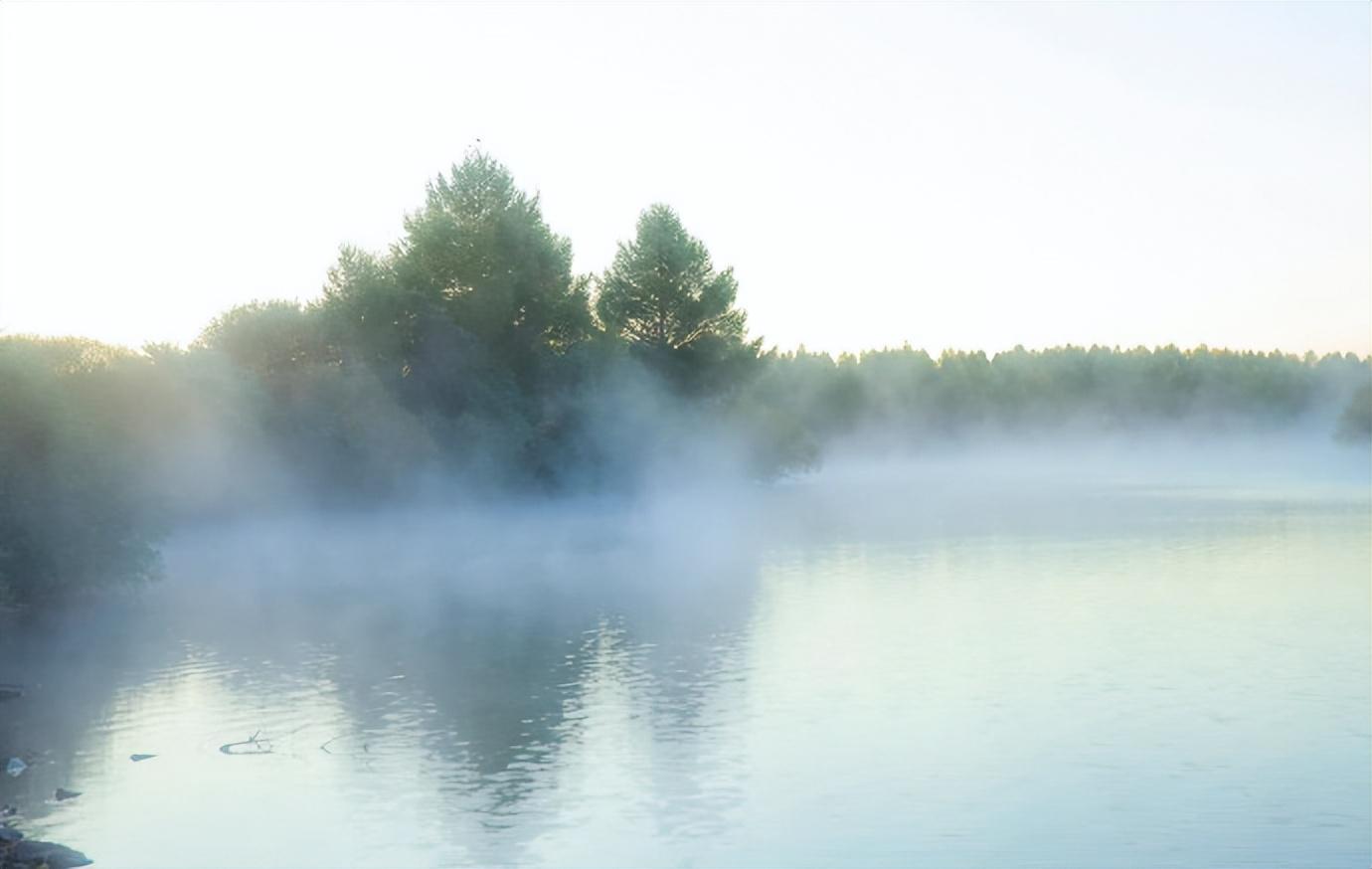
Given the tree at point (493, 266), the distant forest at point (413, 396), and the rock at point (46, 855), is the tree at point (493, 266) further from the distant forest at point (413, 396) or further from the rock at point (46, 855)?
the rock at point (46, 855)

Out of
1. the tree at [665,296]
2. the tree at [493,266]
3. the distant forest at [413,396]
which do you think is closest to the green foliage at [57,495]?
the distant forest at [413,396]

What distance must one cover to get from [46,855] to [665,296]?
263ft

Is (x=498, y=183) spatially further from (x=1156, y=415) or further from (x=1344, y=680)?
(x=1156, y=415)

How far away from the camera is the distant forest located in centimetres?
4241

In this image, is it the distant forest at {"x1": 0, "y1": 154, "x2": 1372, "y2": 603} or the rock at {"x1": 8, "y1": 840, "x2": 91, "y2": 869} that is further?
the distant forest at {"x1": 0, "y1": 154, "x2": 1372, "y2": 603}

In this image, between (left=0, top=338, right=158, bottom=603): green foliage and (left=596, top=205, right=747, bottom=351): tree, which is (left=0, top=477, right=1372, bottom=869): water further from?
(left=596, top=205, right=747, bottom=351): tree

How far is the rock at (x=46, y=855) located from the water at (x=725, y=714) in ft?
1.04

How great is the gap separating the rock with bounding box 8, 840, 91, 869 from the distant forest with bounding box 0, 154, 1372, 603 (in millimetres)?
23969

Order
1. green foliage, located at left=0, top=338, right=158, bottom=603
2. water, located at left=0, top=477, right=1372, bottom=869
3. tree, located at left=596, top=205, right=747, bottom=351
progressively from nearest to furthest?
1. water, located at left=0, top=477, right=1372, bottom=869
2. green foliage, located at left=0, top=338, right=158, bottom=603
3. tree, located at left=596, top=205, right=747, bottom=351

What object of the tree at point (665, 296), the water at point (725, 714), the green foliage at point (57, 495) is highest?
the tree at point (665, 296)

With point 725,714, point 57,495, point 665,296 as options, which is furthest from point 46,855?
point 665,296

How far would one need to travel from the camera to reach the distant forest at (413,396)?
42406 millimetres

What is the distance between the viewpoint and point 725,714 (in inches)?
1051

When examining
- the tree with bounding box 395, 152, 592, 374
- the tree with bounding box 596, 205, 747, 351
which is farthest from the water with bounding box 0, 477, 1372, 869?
the tree with bounding box 596, 205, 747, 351
